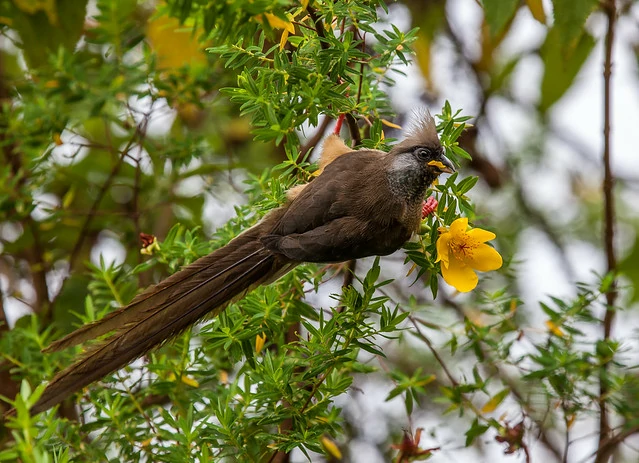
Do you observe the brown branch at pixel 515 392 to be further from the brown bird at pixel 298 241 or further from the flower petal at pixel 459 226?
the flower petal at pixel 459 226

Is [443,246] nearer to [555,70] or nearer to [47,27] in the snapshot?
[555,70]

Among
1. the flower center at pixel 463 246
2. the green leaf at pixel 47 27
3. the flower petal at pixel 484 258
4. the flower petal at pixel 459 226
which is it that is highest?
the green leaf at pixel 47 27

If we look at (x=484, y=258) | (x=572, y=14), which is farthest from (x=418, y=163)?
(x=572, y=14)

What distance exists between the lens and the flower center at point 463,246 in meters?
2.08

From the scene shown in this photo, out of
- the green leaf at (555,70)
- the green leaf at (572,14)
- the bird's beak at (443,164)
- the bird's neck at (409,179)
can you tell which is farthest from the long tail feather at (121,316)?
the green leaf at (555,70)

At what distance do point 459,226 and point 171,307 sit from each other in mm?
812

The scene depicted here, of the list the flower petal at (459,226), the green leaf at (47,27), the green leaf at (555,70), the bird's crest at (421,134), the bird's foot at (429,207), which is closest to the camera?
the flower petal at (459,226)

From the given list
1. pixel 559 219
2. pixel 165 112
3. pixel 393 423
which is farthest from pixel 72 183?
pixel 559 219

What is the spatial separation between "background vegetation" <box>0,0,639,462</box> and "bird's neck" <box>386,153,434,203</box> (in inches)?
6.0

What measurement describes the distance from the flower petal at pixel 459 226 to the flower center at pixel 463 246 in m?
0.02

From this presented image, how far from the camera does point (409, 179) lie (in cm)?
246

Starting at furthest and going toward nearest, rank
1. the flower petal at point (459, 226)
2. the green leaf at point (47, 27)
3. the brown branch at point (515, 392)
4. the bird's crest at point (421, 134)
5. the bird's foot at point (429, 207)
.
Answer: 1. the green leaf at point (47, 27)
2. the brown branch at point (515, 392)
3. the bird's crest at point (421, 134)
4. the bird's foot at point (429, 207)
5. the flower petal at point (459, 226)

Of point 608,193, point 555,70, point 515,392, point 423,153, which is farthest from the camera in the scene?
point 555,70

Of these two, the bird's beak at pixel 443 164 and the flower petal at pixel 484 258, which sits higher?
the bird's beak at pixel 443 164
